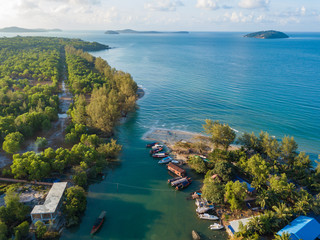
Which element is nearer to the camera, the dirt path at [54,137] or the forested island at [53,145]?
the forested island at [53,145]

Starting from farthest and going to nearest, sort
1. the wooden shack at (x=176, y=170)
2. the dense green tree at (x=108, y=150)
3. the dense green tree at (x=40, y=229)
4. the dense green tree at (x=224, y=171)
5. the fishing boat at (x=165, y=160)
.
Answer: the fishing boat at (x=165, y=160) < the dense green tree at (x=108, y=150) < the wooden shack at (x=176, y=170) < the dense green tree at (x=224, y=171) < the dense green tree at (x=40, y=229)

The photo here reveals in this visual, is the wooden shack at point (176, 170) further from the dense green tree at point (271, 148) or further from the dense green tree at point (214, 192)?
the dense green tree at point (271, 148)

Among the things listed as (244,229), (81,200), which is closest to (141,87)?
(81,200)

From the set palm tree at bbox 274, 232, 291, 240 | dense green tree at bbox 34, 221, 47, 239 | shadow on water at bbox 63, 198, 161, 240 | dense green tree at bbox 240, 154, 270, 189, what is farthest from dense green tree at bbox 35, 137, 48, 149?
palm tree at bbox 274, 232, 291, 240

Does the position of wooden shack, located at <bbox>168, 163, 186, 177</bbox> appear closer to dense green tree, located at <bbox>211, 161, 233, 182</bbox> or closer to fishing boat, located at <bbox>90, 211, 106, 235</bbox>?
dense green tree, located at <bbox>211, 161, 233, 182</bbox>

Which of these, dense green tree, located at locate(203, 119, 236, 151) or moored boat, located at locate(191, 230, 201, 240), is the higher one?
dense green tree, located at locate(203, 119, 236, 151)

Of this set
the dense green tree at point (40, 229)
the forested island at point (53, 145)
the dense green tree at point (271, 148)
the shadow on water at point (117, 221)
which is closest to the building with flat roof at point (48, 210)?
the forested island at point (53, 145)

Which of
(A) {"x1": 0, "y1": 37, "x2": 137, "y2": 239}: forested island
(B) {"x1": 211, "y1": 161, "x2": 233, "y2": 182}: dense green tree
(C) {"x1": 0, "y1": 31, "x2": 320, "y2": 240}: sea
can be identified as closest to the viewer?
(A) {"x1": 0, "y1": 37, "x2": 137, "y2": 239}: forested island
